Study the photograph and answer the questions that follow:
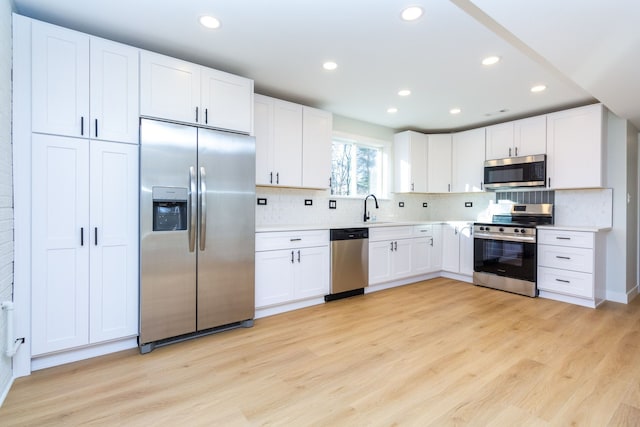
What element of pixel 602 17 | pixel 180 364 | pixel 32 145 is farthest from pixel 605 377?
pixel 32 145

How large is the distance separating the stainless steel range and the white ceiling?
1506 millimetres

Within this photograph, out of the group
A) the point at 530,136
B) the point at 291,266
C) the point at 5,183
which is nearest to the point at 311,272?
the point at 291,266

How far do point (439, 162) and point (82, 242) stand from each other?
15.6 feet

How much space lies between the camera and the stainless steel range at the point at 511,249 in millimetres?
3961

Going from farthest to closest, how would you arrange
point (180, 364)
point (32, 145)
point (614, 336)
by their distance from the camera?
point (614, 336) → point (180, 364) → point (32, 145)

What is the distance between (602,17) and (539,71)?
135cm

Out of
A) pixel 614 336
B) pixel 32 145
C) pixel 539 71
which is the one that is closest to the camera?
pixel 32 145

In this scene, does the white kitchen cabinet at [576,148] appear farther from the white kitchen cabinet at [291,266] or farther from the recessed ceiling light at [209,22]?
the recessed ceiling light at [209,22]

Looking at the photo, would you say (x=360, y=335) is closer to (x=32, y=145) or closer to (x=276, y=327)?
(x=276, y=327)

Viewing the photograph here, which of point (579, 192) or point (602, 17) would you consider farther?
point (579, 192)

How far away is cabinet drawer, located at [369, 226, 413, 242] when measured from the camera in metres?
4.10

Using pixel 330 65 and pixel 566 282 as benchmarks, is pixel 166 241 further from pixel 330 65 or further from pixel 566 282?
pixel 566 282

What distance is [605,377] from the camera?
212cm

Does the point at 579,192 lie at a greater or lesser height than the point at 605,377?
greater
